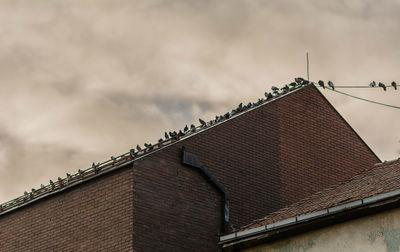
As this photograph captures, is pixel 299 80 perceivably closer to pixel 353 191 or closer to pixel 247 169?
pixel 247 169

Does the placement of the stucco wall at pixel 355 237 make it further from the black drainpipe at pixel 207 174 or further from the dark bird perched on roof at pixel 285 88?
the dark bird perched on roof at pixel 285 88

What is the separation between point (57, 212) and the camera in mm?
20188

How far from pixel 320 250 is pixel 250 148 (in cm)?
571

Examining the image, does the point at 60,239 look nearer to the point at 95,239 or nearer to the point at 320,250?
the point at 95,239

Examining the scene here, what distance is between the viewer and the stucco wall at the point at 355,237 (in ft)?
49.9

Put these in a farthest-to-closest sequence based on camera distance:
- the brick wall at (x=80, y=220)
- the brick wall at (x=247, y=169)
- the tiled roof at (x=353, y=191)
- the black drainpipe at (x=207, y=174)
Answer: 1. the black drainpipe at (x=207, y=174)
2. the brick wall at (x=247, y=169)
3. the brick wall at (x=80, y=220)
4. the tiled roof at (x=353, y=191)

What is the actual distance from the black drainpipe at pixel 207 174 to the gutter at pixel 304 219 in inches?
110

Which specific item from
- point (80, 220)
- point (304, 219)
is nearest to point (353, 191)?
point (304, 219)

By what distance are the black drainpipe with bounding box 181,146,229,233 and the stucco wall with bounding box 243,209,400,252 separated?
11.7 ft

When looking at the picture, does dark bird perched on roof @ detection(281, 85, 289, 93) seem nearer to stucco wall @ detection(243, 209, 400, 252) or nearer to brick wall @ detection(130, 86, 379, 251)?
brick wall @ detection(130, 86, 379, 251)

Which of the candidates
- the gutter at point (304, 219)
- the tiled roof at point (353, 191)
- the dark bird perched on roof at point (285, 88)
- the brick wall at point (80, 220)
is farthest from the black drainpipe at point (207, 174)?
the dark bird perched on roof at point (285, 88)

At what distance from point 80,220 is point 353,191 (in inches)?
245

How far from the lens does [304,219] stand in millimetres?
16297

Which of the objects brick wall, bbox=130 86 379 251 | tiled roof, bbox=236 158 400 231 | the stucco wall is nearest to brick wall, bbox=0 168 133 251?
brick wall, bbox=130 86 379 251
